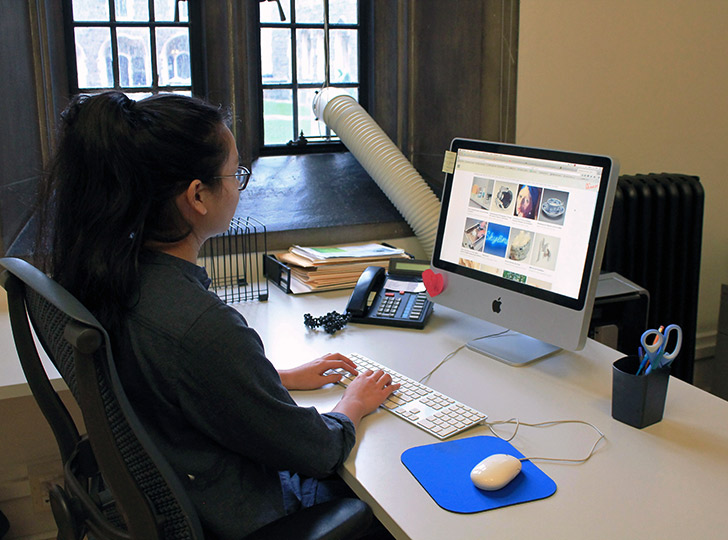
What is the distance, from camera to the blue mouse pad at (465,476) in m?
1.09

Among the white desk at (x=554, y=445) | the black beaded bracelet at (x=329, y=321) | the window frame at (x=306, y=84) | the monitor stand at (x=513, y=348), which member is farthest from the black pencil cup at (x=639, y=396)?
the window frame at (x=306, y=84)

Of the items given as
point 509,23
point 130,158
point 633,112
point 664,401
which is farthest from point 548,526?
point 633,112

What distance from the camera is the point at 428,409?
138 centimetres

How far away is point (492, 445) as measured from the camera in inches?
49.4

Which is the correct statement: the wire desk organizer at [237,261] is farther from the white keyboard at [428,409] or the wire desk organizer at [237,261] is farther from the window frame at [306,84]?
the white keyboard at [428,409]

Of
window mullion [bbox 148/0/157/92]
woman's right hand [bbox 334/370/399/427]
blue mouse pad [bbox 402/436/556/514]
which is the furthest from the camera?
window mullion [bbox 148/0/157/92]

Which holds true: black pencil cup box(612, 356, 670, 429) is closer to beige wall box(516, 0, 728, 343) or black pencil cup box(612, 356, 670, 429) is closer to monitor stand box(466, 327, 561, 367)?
monitor stand box(466, 327, 561, 367)

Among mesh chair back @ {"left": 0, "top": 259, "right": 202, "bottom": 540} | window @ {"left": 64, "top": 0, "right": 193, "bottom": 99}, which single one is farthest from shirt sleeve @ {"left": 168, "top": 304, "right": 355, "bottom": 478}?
window @ {"left": 64, "top": 0, "right": 193, "bottom": 99}

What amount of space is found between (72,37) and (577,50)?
5.80 feet

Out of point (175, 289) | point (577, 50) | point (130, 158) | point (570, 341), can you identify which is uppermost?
point (577, 50)

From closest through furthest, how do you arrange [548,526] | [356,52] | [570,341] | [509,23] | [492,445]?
[548,526], [492,445], [570,341], [509,23], [356,52]

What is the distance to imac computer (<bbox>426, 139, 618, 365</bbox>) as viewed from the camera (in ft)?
4.88

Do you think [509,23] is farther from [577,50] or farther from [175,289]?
[175,289]

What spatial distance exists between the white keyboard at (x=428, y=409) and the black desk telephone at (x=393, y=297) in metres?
0.36
